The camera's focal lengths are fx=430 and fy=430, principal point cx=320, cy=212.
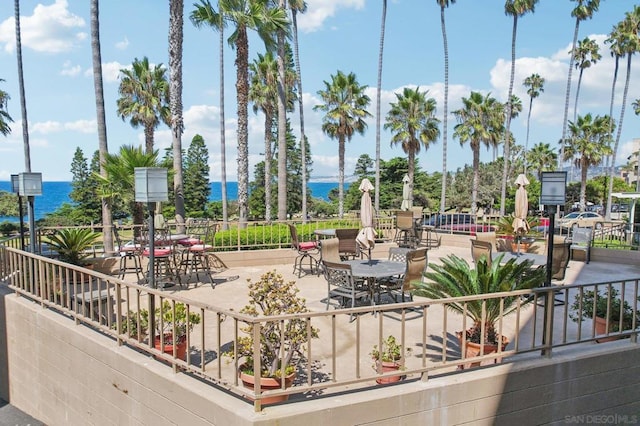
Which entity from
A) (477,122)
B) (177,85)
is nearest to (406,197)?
(177,85)

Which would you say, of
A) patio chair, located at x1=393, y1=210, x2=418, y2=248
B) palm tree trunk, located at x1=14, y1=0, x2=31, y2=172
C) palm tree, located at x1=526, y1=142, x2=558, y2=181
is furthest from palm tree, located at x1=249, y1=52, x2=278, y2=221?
palm tree, located at x1=526, y1=142, x2=558, y2=181

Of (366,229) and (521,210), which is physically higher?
(521,210)

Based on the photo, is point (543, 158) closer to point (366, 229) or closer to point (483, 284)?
point (366, 229)

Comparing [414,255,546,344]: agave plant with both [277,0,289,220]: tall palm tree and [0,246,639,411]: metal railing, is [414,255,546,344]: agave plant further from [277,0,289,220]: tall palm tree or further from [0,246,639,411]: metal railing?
[277,0,289,220]: tall palm tree

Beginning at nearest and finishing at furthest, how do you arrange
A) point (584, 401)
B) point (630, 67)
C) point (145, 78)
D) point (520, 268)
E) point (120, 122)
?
point (584, 401), point (520, 268), point (145, 78), point (120, 122), point (630, 67)

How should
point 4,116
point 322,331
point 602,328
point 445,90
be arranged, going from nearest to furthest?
point 602,328, point 322,331, point 4,116, point 445,90

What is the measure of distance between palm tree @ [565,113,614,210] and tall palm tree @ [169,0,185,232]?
121ft

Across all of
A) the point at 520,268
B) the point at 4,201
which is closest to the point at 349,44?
the point at 520,268

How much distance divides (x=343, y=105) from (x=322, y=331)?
22.7 meters

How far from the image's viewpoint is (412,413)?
11.6ft

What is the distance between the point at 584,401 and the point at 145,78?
2543 cm

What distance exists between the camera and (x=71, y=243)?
8.43m

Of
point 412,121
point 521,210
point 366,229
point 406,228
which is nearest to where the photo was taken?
point 366,229

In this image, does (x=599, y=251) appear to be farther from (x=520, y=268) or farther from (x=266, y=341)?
(x=266, y=341)
